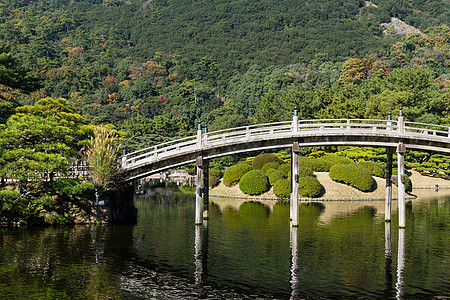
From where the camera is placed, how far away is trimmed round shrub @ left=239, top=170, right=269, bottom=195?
5912 centimetres

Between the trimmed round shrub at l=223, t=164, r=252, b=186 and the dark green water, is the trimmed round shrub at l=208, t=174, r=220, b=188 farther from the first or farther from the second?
the dark green water

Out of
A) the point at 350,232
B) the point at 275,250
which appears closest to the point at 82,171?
the point at 275,250

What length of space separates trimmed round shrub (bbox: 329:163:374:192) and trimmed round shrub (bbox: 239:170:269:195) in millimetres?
7805

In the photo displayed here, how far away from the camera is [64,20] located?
19825 centimetres

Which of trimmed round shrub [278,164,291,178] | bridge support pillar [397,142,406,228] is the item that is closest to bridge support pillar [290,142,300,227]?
bridge support pillar [397,142,406,228]

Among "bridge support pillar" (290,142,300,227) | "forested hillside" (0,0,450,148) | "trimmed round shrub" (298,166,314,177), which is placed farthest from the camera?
"forested hillside" (0,0,450,148)

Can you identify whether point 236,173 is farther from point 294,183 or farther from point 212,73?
point 212,73

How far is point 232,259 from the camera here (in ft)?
97.3

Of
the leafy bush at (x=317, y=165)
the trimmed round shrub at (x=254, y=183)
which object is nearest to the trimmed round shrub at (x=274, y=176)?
the trimmed round shrub at (x=254, y=183)

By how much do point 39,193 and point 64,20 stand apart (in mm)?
174452

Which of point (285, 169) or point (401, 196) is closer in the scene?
point (401, 196)

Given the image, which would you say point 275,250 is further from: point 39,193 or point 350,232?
point 39,193

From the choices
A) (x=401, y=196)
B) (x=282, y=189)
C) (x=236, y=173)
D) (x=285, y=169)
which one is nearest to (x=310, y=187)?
(x=282, y=189)

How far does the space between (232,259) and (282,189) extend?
2835 centimetres
